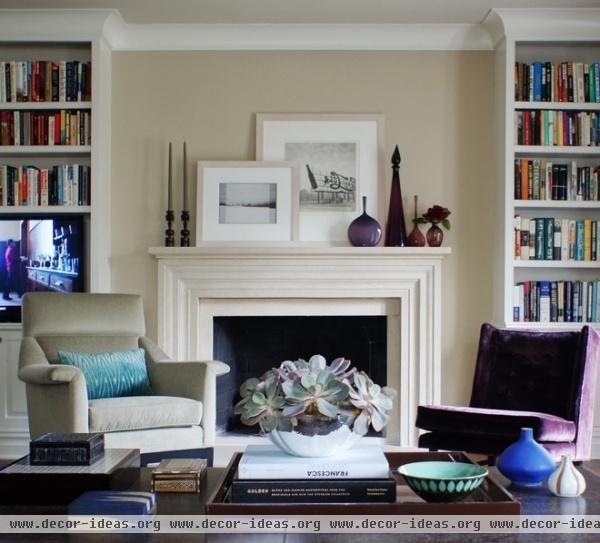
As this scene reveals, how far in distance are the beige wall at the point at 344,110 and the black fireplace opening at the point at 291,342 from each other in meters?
0.45

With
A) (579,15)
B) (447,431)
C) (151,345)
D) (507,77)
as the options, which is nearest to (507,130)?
(507,77)

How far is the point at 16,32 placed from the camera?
472cm

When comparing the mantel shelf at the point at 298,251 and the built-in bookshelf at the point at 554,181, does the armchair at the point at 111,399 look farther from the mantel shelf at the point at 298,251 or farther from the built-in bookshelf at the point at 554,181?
the built-in bookshelf at the point at 554,181

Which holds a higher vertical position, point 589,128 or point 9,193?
point 589,128

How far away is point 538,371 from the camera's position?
3859 mm

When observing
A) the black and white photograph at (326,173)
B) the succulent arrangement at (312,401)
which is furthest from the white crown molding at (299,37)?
the succulent arrangement at (312,401)

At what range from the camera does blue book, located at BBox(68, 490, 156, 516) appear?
195 centimetres

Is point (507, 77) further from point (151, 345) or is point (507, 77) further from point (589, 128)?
point (151, 345)

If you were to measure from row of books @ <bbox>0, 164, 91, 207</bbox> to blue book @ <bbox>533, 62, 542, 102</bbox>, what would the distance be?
8.48 ft

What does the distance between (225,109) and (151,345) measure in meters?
1.51

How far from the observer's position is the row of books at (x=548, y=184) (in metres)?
4.77

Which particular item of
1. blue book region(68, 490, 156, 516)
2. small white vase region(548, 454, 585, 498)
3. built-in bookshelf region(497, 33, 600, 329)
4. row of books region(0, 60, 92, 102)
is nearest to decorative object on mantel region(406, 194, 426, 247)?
built-in bookshelf region(497, 33, 600, 329)

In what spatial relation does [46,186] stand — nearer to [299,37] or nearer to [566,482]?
[299,37]

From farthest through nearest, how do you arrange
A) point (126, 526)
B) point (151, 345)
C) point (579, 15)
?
point (579, 15), point (151, 345), point (126, 526)
